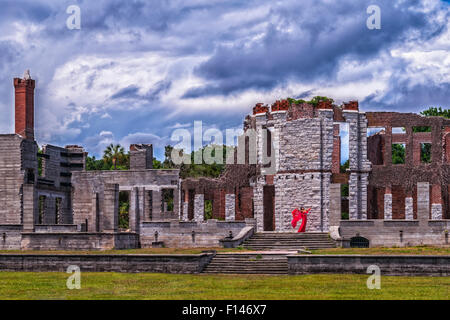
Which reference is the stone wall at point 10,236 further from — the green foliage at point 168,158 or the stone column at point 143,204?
the green foliage at point 168,158

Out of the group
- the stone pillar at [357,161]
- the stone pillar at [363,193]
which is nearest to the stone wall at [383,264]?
the stone pillar at [357,161]

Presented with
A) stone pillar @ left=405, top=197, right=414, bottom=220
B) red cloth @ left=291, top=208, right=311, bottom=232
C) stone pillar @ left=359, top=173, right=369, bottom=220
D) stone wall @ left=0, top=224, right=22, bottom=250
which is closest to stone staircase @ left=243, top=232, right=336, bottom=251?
red cloth @ left=291, top=208, right=311, bottom=232

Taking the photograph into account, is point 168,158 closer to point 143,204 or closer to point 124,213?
point 124,213

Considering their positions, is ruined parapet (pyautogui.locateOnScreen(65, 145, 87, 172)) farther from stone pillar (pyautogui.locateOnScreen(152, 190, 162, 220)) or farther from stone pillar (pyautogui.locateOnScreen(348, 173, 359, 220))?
stone pillar (pyautogui.locateOnScreen(348, 173, 359, 220))

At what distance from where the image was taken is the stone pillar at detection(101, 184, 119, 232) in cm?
4272

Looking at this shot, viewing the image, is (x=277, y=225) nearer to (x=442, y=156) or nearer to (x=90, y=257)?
(x=442, y=156)

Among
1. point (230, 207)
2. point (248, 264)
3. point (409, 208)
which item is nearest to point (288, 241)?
point (248, 264)

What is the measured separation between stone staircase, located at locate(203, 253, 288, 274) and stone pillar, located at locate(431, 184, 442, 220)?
1952cm

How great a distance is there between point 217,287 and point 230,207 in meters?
25.0

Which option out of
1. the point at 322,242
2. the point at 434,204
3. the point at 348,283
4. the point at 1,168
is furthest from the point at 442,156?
the point at 1,168

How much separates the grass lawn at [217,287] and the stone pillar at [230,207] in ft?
67.7

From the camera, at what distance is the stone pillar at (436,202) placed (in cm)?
4750

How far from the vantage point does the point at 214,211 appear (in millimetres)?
53438

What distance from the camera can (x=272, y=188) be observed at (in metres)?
49.4
